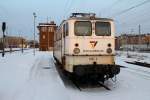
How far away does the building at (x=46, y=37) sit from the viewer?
82.6 m

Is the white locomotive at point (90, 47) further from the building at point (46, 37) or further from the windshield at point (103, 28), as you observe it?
the building at point (46, 37)

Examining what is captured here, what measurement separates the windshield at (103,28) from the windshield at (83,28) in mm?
357

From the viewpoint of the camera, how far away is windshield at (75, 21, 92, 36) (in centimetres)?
1341

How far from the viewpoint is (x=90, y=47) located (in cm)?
1318

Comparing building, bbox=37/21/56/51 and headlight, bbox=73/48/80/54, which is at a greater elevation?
building, bbox=37/21/56/51

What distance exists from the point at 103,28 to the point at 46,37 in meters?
71.7

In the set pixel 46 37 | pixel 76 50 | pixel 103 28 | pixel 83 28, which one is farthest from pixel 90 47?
pixel 46 37

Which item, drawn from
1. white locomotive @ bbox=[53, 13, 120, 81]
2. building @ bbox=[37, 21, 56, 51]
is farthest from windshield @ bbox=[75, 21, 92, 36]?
building @ bbox=[37, 21, 56, 51]

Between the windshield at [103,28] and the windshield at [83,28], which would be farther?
the windshield at [103,28]

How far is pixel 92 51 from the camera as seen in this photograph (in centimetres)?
1316

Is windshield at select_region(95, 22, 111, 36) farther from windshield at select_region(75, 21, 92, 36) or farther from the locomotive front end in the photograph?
windshield at select_region(75, 21, 92, 36)

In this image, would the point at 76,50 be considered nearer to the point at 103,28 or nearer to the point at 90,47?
the point at 90,47

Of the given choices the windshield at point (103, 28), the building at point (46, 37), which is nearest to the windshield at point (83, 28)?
the windshield at point (103, 28)

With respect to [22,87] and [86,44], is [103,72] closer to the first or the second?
[86,44]
